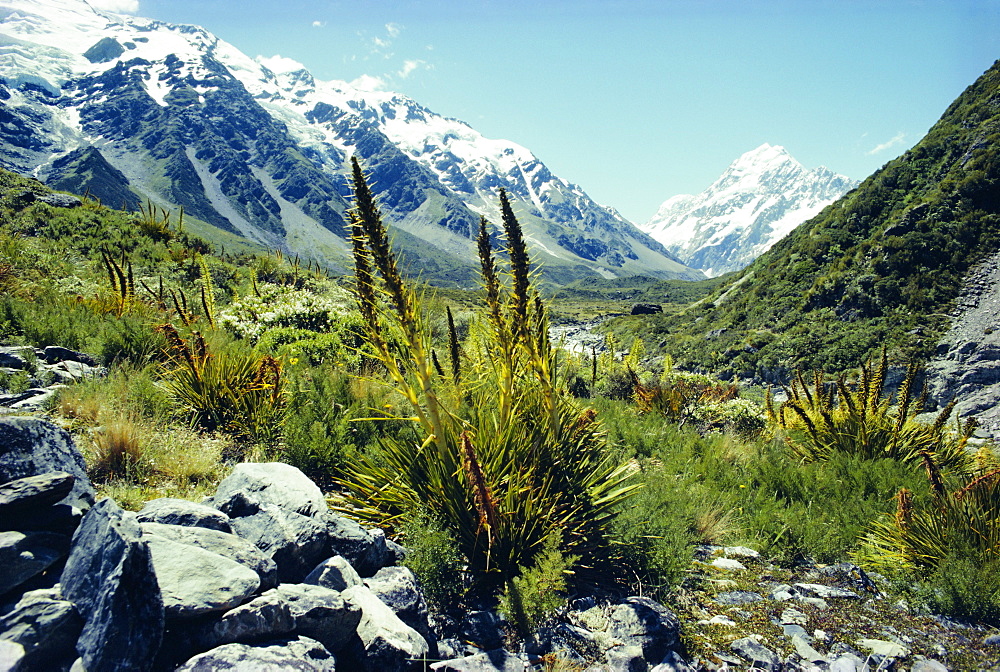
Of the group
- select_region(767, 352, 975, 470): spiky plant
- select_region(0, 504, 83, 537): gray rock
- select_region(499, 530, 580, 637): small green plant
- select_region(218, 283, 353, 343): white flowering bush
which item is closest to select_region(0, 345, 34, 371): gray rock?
select_region(218, 283, 353, 343): white flowering bush

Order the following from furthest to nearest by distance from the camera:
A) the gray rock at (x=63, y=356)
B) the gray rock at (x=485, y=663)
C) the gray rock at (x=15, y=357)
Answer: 1. the gray rock at (x=63, y=356)
2. the gray rock at (x=15, y=357)
3. the gray rock at (x=485, y=663)

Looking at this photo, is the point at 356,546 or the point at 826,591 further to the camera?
the point at 826,591

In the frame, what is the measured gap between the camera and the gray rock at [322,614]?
7.67 feet

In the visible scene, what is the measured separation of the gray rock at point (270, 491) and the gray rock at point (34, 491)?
0.90 m

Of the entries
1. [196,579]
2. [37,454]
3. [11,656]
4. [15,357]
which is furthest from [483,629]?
[15,357]

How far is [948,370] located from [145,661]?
73.5 ft

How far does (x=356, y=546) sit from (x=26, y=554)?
61.3 inches

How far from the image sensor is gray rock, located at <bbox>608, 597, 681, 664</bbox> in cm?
288

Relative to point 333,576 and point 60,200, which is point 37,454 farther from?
point 60,200

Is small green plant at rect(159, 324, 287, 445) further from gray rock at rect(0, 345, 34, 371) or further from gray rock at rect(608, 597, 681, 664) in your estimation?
gray rock at rect(608, 597, 681, 664)

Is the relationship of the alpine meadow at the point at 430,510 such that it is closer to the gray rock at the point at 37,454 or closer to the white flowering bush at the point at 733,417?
the gray rock at the point at 37,454

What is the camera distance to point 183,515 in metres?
2.68

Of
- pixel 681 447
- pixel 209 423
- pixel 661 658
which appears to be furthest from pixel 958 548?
pixel 209 423

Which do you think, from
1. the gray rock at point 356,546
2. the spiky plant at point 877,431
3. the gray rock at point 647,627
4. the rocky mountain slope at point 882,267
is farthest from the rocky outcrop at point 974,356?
the gray rock at point 356,546
